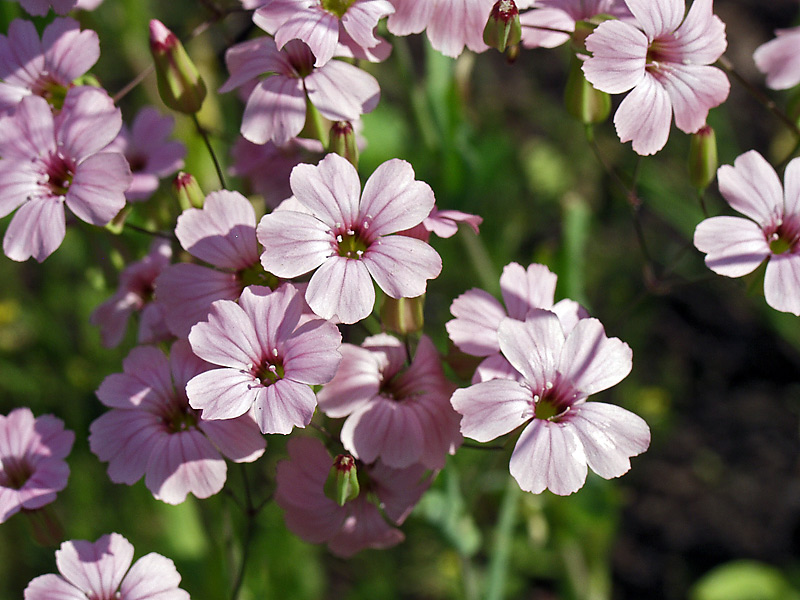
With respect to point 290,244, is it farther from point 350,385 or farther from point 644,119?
point 644,119

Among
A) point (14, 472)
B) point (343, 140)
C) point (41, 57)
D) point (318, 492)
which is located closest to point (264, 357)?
point (318, 492)

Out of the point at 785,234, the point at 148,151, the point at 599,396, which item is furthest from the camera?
the point at 599,396

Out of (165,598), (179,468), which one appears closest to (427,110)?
(179,468)

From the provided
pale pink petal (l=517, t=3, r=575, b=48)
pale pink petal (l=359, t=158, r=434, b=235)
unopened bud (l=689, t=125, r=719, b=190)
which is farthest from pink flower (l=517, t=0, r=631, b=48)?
pale pink petal (l=359, t=158, r=434, b=235)

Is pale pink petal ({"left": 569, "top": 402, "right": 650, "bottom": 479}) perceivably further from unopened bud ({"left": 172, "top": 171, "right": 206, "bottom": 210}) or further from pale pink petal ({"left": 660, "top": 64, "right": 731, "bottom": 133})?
unopened bud ({"left": 172, "top": 171, "right": 206, "bottom": 210})

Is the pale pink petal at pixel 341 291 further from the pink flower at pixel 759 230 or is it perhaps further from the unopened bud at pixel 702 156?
the unopened bud at pixel 702 156

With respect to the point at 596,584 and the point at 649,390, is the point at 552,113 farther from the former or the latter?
the point at 596,584
